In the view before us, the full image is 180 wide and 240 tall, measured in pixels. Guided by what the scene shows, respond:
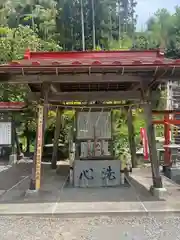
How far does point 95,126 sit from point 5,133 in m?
5.28

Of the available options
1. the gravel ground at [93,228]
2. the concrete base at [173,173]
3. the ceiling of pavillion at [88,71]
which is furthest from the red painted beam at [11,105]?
the gravel ground at [93,228]

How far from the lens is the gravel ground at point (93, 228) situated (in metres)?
4.30

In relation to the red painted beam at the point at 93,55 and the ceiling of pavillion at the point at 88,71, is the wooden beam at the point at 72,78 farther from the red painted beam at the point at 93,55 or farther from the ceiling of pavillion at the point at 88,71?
the red painted beam at the point at 93,55

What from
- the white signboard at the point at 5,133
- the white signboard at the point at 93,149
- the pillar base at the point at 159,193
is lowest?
the pillar base at the point at 159,193

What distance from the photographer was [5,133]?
12.8 meters

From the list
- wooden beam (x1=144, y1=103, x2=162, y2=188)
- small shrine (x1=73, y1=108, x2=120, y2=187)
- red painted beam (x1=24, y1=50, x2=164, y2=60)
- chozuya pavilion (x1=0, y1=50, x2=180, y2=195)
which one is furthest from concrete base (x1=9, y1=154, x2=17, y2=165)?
wooden beam (x1=144, y1=103, x2=162, y2=188)

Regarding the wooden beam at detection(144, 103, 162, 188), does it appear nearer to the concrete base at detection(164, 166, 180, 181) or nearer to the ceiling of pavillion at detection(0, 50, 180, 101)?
the ceiling of pavillion at detection(0, 50, 180, 101)

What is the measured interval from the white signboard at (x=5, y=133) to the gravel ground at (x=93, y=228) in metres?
7.79

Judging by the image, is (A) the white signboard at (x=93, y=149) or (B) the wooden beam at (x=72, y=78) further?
(A) the white signboard at (x=93, y=149)

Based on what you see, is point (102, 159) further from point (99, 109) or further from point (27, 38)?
point (27, 38)

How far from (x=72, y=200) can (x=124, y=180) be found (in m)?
2.35

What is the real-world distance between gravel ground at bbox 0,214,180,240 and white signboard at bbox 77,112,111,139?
389cm

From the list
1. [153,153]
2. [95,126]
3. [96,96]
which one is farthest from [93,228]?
[95,126]

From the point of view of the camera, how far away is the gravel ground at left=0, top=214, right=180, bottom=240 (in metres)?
4.30
